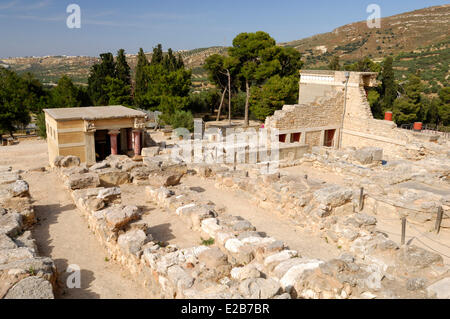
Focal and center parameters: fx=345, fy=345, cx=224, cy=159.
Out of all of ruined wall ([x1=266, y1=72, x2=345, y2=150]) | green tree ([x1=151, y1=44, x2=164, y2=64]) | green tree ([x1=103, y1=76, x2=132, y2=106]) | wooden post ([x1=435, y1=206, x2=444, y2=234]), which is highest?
green tree ([x1=151, y1=44, x2=164, y2=64])

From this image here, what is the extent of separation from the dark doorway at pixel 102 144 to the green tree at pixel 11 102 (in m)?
15.0

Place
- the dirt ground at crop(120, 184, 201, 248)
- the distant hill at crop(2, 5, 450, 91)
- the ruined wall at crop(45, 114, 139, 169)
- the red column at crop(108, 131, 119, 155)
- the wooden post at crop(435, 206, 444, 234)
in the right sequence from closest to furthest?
the dirt ground at crop(120, 184, 201, 248) → the wooden post at crop(435, 206, 444, 234) → the ruined wall at crop(45, 114, 139, 169) → the red column at crop(108, 131, 119, 155) → the distant hill at crop(2, 5, 450, 91)

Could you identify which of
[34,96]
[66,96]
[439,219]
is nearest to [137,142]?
[439,219]

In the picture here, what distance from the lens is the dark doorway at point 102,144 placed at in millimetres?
19844

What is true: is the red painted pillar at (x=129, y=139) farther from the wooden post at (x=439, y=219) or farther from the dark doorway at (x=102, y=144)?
the wooden post at (x=439, y=219)

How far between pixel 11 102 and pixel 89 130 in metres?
18.3

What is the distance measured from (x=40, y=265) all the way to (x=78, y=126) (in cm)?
1259

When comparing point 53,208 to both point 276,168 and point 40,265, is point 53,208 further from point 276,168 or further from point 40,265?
point 276,168

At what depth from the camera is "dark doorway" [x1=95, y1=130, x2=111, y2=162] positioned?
19.8m

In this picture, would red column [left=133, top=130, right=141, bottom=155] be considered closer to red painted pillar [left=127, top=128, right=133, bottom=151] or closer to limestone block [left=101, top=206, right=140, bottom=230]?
red painted pillar [left=127, top=128, right=133, bottom=151]

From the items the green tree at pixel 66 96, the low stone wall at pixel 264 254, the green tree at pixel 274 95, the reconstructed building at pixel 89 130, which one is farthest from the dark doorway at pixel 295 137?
the green tree at pixel 66 96

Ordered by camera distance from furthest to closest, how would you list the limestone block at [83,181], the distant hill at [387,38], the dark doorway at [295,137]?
the distant hill at [387,38]
the dark doorway at [295,137]
the limestone block at [83,181]

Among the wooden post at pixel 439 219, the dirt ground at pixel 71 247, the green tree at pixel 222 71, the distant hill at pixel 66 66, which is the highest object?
the distant hill at pixel 66 66

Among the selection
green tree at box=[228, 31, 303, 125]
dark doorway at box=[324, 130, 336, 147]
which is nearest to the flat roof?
dark doorway at box=[324, 130, 336, 147]
